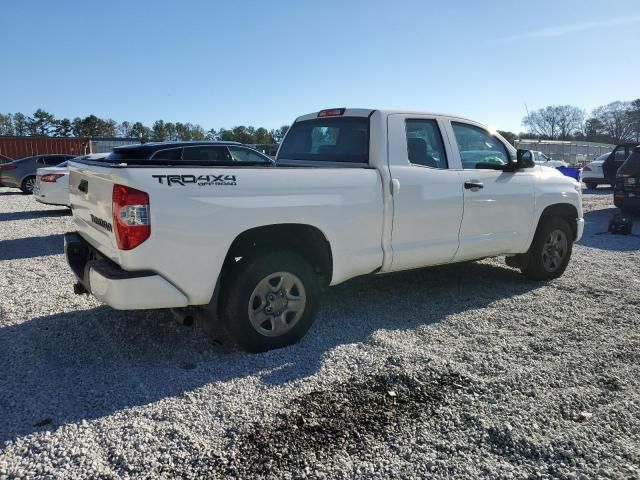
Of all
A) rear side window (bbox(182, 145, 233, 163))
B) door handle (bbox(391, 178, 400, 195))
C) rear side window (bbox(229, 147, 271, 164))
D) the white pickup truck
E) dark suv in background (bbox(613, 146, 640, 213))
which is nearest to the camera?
the white pickup truck

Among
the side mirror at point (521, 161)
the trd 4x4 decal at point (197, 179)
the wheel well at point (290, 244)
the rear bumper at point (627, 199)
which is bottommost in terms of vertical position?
the rear bumper at point (627, 199)

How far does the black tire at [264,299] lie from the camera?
3742 millimetres

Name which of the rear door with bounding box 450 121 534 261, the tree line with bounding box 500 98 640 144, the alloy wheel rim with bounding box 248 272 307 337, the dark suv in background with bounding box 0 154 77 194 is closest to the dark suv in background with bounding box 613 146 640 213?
A: the rear door with bounding box 450 121 534 261

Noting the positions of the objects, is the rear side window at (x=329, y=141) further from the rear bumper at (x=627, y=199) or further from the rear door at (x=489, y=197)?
the rear bumper at (x=627, y=199)

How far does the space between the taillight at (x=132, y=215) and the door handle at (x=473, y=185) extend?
3167mm

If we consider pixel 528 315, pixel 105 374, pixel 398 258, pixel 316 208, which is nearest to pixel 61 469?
pixel 105 374

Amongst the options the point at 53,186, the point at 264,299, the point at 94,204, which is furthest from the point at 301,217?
the point at 53,186

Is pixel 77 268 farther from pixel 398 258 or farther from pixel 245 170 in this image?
pixel 398 258

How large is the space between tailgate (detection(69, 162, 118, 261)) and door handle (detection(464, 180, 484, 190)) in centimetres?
332

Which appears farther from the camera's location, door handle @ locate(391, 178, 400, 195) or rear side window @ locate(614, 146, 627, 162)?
rear side window @ locate(614, 146, 627, 162)

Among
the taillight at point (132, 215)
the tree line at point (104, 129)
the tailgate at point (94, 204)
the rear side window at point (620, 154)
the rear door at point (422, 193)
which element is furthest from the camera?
the tree line at point (104, 129)

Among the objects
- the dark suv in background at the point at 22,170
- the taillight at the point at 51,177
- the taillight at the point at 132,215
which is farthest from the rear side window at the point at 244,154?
the dark suv in background at the point at 22,170

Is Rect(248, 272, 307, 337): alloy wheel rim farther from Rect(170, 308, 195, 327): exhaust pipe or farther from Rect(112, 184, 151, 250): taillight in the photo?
Rect(112, 184, 151, 250): taillight

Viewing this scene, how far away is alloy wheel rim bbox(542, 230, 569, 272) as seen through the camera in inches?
243
